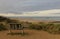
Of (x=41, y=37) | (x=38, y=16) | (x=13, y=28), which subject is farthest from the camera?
(x=38, y=16)

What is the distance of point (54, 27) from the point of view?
55.1 feet

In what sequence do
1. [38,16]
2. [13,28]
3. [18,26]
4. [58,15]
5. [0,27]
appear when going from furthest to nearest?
[38,16] < [58,15] < [0,27] < [13,28] < [18,26]

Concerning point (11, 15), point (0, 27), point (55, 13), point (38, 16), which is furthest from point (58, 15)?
point (0, 27)

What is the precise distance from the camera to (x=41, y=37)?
1260 cm

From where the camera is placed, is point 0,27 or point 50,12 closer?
point 0,27

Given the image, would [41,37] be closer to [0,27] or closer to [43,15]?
[0,27]

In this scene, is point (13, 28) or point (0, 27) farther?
point (0, 27)

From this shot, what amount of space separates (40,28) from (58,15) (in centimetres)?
937

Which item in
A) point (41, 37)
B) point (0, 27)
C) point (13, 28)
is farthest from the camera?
point (0, 27)

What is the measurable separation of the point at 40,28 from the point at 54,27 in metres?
1.35

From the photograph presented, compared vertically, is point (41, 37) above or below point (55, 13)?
below

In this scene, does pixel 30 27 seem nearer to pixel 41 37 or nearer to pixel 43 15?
pixel 41 37

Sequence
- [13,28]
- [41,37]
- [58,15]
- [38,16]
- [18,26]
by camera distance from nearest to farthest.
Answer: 1. [41,37]
2. [18,26]
3. [13,28]
4. [58,15]
5. [38,16]

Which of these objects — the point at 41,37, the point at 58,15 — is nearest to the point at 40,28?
the point at 41,37
